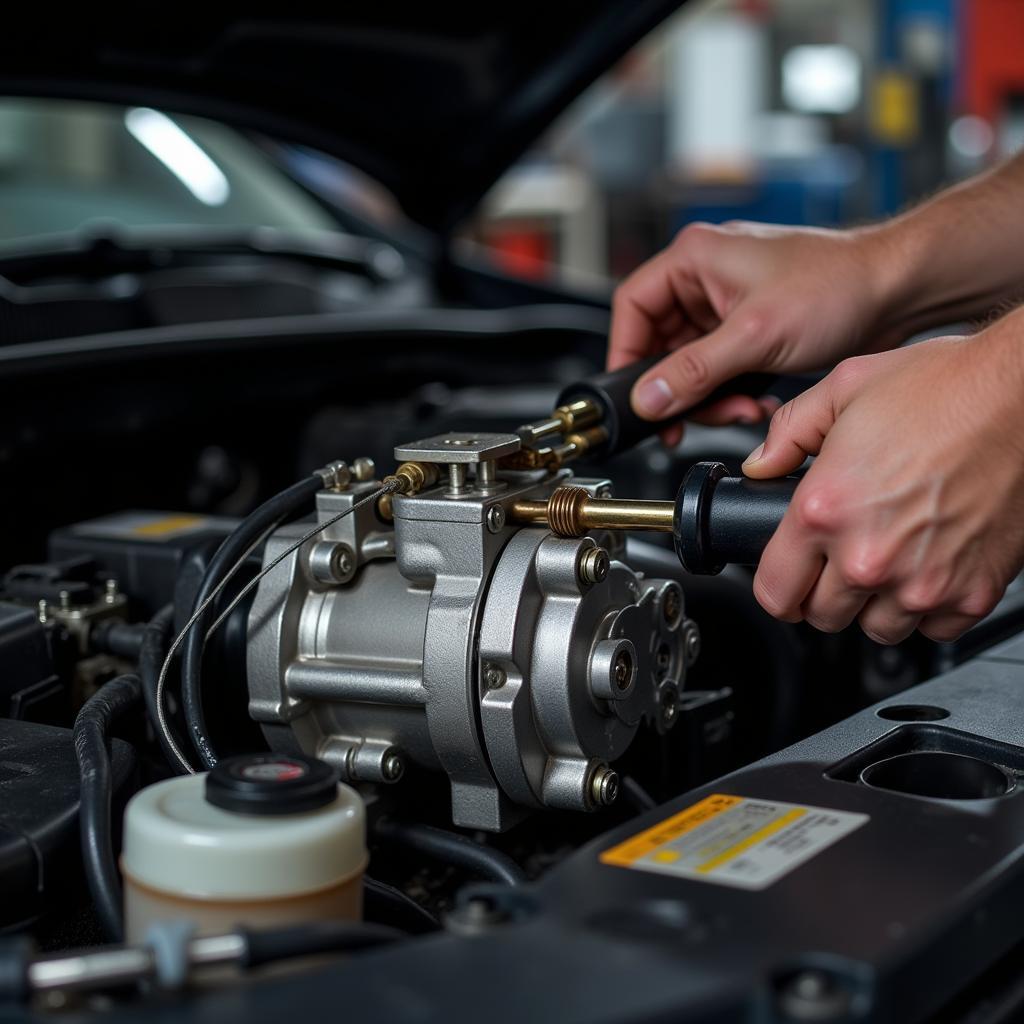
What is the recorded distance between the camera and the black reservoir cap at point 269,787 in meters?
0.61

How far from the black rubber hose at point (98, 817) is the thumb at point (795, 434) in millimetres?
408

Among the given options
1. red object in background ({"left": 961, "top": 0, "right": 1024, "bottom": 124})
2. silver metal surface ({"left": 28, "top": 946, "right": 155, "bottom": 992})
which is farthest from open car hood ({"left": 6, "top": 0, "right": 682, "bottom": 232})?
red object in background ({"left": 961, "top": 0, "right": 1024, "bottom": 124})

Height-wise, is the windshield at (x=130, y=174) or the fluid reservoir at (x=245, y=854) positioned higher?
the windshield at (x=130, y=174)

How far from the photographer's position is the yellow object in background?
7.68 m

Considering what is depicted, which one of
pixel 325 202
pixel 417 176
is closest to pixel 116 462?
pixel 417 176

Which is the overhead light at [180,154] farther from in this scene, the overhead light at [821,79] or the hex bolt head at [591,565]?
the overhead light at [821,79]

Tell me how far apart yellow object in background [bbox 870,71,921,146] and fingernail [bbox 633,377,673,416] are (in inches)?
282

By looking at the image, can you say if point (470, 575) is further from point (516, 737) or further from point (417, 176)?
point (417, 176)

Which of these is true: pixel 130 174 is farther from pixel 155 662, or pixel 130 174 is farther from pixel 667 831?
pixel 667 831

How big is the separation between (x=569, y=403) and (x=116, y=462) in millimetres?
472

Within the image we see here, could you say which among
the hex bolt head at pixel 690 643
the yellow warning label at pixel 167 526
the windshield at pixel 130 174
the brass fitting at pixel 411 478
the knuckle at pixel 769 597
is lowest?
the hex bolt head at pixel 690 643

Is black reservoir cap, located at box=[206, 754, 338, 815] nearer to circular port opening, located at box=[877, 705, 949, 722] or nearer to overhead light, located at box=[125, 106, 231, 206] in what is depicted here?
circular port opening, located at box=[877, 705, 949, 722]

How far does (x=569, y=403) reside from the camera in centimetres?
105

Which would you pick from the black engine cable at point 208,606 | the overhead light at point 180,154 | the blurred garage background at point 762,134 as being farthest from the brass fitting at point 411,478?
the blurred garage background at point 762,134
